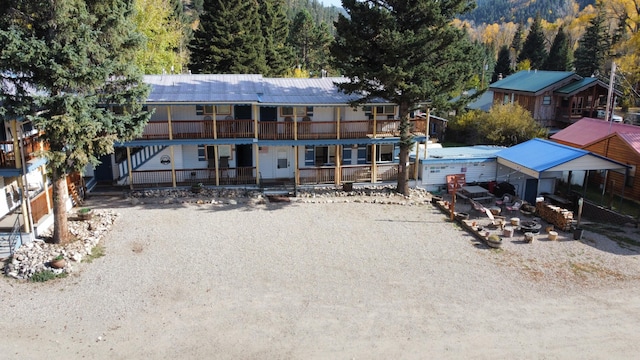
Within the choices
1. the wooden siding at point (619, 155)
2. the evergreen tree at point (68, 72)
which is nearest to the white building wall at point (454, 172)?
the wooden siding at point (619, 155)

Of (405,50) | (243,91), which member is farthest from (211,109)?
(405,50)

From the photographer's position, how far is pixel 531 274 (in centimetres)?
1777

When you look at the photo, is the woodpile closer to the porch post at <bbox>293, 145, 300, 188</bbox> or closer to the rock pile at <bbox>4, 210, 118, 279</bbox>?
the porch post at <bbox>293, 145, 300, 188</bbox>

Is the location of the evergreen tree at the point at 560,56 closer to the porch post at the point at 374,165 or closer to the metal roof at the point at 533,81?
the metal roof at the point at 533,81

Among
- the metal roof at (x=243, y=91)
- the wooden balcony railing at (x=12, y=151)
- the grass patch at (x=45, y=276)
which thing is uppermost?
the metal roof at (x=243, y=91)

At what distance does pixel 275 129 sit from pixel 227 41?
67.3 feet

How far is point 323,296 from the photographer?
51.7 feet

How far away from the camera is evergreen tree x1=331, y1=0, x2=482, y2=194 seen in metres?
22.6

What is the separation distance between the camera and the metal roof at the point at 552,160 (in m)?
24.7

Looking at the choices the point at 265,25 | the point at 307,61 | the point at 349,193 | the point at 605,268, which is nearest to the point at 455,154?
the point at 349,193

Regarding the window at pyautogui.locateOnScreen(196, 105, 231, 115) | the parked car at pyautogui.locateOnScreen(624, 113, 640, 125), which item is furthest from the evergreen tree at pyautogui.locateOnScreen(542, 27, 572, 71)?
the window at pyautogui.locateOnScreen(196, 105, 231, 115)

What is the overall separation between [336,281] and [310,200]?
901 cm

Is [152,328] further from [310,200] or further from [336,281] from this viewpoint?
[310,200]

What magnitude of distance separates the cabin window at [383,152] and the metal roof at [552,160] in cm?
662
